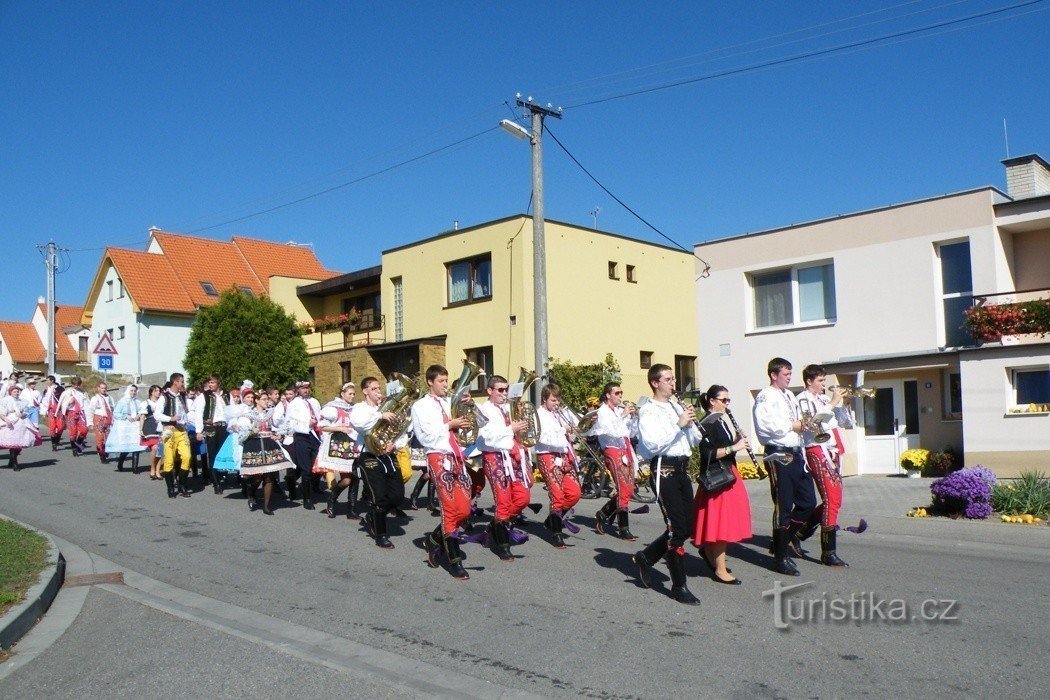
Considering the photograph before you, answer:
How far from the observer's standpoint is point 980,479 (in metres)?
12.2

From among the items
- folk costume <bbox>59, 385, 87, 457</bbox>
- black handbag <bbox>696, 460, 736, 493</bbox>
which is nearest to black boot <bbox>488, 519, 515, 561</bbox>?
black handbag <bbox>696, 460, 736, 493</bbox>

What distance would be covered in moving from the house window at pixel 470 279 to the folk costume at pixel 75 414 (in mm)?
11377

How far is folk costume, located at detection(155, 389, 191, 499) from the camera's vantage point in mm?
15078

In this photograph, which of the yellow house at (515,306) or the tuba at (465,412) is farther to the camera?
the yellow house at (515,306)

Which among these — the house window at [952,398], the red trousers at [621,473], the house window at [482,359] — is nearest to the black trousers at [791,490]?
the red trousers at [621,473]

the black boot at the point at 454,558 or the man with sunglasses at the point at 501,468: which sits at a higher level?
the man with sunglasses at the point at 501,468

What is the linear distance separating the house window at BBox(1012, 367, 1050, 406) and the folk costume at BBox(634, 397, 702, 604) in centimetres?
1264

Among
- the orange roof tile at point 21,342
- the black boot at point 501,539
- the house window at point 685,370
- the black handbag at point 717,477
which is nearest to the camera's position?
the black handbag at point 717,477

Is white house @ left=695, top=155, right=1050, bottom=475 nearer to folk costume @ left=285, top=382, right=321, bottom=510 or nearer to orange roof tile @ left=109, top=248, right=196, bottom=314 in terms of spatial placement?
folk costume @ left=285, top=382, right=321, bottom=510

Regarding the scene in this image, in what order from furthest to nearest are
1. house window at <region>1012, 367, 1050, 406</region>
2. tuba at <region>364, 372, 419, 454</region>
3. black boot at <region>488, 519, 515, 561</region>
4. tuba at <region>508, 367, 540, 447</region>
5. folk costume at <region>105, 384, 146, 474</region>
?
folk costume at <region>105, 384, 146, 474</region> → house window at <region>1012, 367, 1050, 406</region> → tuba at <region>508, 367, 540, 447</region> → tuba at <region>364, 372, 419, 454</region> → black boot at <region>488, 519, 515, 561</region>

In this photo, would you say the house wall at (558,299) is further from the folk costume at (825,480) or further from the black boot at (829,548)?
the black boot at (829,548)

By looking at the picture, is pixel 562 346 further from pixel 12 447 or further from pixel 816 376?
pixel 816 376

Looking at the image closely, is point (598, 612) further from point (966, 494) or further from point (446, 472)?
point (966, 494)

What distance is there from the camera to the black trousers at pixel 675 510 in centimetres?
775
